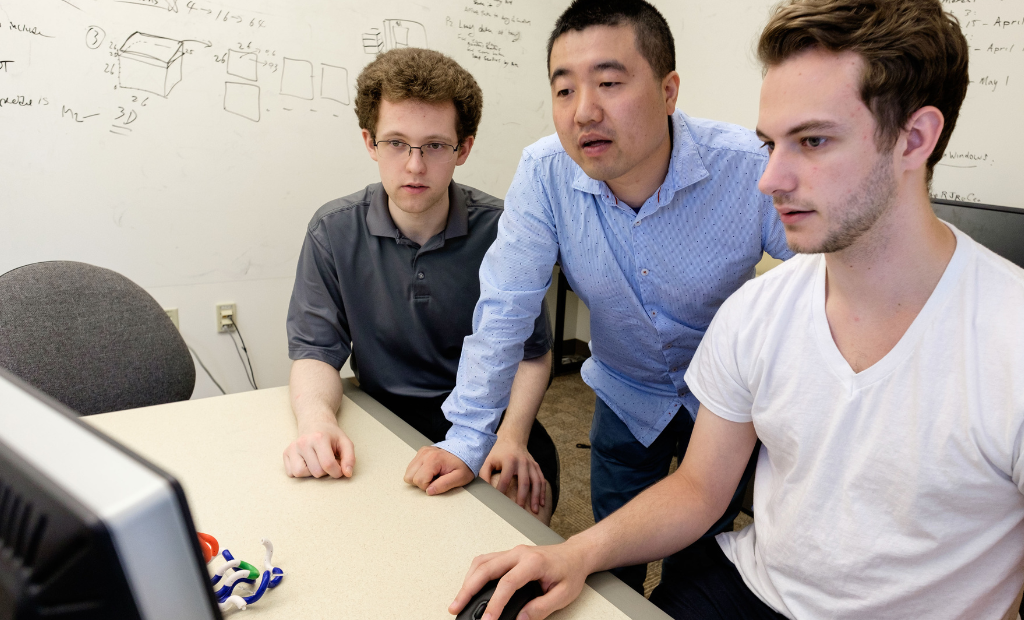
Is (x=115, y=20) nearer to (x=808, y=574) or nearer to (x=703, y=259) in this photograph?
(x=703, y=259)

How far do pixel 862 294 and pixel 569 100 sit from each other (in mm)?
604

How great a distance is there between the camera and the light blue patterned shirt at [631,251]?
1.27m

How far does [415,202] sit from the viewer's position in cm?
145

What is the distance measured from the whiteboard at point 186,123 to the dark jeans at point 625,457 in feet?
5.71

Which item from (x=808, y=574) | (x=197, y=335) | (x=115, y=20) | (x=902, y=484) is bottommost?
(x=197, y=335)

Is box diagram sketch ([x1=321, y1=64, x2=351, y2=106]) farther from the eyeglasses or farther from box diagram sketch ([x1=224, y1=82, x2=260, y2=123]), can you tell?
the eyeglasses

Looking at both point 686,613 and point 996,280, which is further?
point 686,613

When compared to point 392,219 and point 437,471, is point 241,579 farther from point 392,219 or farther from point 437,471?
point 392,219

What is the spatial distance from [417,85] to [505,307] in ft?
1.76

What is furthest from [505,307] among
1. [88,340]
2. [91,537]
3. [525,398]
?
[91,537]

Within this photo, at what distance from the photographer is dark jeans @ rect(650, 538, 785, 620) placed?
99 cm

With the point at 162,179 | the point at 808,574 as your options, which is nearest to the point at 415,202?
the point at 808,574

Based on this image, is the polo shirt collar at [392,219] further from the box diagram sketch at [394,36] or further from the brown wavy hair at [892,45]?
the box diagram sketch at [394,36]

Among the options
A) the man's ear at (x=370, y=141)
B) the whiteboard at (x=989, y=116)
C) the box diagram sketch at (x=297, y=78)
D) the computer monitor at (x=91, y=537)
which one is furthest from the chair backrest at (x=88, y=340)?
the whiteboard at (x=989, y=116)
